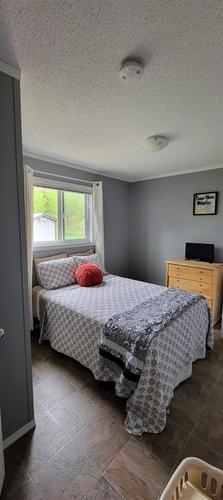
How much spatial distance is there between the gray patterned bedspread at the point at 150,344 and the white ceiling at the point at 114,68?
1.73 m

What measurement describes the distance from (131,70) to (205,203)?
2675 millimetres

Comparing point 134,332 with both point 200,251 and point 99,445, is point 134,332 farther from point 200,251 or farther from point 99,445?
point 200,251

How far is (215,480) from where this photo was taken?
3.50 feet

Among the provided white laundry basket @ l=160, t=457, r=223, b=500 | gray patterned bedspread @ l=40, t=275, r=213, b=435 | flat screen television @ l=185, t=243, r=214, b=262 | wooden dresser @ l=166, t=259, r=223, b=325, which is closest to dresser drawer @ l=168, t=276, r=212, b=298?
wooden dresser @ l=166, t=259, r=223, b=325

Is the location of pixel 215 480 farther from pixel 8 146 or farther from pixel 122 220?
pixel 122 220

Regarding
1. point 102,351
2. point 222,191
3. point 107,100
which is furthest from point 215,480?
point 222,191

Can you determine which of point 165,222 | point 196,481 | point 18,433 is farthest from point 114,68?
point 165,222

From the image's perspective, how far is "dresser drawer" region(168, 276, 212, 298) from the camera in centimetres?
311

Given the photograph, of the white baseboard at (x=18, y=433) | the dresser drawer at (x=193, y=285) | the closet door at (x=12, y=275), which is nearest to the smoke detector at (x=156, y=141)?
the closet door at (x=12, y=275)

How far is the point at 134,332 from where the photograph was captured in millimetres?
1651

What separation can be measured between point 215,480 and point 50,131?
2780 millimetres

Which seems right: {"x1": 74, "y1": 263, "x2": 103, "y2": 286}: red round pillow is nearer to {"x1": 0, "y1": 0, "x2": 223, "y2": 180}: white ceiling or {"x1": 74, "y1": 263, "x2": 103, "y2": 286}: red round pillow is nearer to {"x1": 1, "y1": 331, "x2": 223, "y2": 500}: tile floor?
{"x1": 1, "y1": 331, "x2": 223, "y2": 500}: tile floor

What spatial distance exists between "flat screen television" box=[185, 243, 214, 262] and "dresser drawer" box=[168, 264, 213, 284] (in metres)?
0.38

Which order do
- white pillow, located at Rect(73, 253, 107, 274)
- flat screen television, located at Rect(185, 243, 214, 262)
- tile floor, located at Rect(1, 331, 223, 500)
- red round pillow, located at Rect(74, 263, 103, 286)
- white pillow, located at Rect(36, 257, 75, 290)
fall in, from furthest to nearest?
flat screen television, located at Rect(185, 243, 214, 262) → white pillow, located at Rect(73, 253, 107, 274) → red round pillow, located at Rect(74, 263, 103, 286) → white pillow, located at Rect(36, 257, 75, 290) → tile floor, located at Rect(1, 331, 223, 500)
